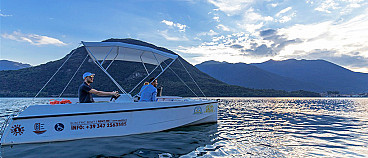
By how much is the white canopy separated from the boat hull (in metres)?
1.76

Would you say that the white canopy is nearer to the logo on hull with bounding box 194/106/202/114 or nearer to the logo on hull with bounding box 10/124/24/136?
the logo on hull with bounding box 194/106/202/114

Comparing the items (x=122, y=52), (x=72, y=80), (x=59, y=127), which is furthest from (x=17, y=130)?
(x=72, y=80)

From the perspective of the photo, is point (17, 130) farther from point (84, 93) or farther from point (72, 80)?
point (72, 80)

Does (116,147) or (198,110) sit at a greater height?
(198,110)

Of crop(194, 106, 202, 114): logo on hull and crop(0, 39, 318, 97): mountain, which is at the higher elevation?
crop(0, 39, 318, 97): mountain

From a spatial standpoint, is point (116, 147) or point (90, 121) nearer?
point (116, 147)

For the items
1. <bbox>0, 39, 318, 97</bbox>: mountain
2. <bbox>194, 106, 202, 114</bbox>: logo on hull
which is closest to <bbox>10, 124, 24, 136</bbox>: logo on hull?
<bbox>194, 106, 202, 114</bbox>: logo on hull

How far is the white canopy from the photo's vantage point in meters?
6.45

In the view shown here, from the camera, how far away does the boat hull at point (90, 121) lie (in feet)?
15.5

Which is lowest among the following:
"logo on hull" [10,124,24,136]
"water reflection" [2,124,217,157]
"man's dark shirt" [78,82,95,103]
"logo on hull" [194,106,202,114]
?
"water reflection" [2,124,217,157]

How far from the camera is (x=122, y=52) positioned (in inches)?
311

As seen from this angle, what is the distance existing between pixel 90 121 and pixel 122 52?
3350 millimetres

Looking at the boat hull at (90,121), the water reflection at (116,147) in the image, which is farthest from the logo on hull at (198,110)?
the water reflection at (116,147)

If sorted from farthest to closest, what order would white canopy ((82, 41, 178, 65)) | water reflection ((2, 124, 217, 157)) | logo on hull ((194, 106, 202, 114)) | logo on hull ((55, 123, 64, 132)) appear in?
logo on hull ((194, 106, 202, 114)), white canopy ((82, 41, 178, 65)), logo on hull ((55, 123, 64, 132)), water reflection ((2, 124, 217, 157))
